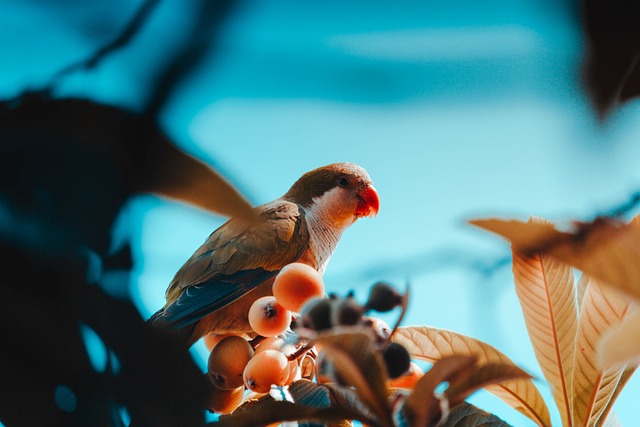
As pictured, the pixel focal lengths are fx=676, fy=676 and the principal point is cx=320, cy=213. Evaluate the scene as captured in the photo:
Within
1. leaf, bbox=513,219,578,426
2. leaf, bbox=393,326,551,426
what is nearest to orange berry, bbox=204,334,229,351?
leaf, bbox=393,326,551,426

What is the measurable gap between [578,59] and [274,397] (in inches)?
23.3

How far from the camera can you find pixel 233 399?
49.4 inches

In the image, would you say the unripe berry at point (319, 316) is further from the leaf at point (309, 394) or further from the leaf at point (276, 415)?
the leaf at point (309, 394)

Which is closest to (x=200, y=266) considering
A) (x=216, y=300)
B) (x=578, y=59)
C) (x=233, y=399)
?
(x=216, y=300)

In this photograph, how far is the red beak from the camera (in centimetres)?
281

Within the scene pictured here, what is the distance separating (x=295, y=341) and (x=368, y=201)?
1.89 meters

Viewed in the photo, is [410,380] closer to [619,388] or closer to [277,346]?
[277,346]

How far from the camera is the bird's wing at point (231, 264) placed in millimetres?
2088

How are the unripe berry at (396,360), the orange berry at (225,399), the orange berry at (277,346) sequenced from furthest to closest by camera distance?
the orange berry at (225,399), the orange berry at (277,346), the unripe berry at (396,360)

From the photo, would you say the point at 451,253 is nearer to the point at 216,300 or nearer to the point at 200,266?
the point at 216,300

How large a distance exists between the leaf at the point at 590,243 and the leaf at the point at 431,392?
15 cm

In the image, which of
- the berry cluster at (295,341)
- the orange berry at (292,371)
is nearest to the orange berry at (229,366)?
the berry cluster at (295,341)

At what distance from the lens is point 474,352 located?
3.60 feet

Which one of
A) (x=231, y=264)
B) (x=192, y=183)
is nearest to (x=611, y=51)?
(x=192, y=183)
